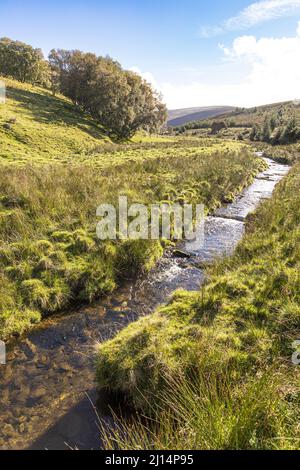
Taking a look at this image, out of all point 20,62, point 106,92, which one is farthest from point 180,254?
point 20,62

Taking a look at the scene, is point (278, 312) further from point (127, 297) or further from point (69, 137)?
point (69, 137)

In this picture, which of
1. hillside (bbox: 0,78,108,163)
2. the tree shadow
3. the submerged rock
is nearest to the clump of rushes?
the submerged rock

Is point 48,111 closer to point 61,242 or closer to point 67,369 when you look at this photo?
point 61,242

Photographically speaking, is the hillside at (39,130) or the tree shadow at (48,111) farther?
the tree shadow at (48,111)

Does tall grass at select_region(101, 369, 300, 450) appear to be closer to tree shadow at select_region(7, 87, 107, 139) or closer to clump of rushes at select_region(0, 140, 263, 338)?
clump of rushes at select_region(0, 140, 263, 338)

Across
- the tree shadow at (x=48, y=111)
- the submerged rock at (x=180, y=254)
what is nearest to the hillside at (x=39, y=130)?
the tree shadow at (x=48, y=111)

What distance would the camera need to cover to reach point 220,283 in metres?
7.61

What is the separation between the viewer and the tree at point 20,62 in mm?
64625

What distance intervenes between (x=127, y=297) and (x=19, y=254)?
319 centimetres

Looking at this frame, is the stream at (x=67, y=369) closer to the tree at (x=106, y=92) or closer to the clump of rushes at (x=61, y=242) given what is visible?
the clump of rushes at (x=61, y=242)

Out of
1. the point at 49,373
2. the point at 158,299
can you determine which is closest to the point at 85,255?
the point at 158,299

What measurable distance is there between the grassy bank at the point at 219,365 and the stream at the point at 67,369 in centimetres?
50
